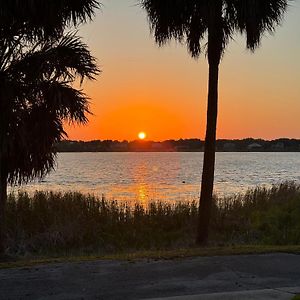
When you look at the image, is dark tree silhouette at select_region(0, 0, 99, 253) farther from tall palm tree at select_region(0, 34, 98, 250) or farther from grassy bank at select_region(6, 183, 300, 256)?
grassy bank at select_region(6, 183, 300, 256)

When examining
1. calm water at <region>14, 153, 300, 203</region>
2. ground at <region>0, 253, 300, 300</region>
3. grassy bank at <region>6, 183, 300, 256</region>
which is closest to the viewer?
ground at <region>0, 253, 300, 300</region>

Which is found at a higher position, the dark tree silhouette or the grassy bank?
the dark tree silhouette

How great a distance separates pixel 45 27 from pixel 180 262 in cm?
532

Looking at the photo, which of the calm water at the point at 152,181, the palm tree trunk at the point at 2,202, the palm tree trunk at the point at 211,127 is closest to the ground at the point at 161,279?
the palm tree trunk at the point at 2,202

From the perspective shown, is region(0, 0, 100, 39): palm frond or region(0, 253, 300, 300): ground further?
region(0, 0, 100, 39): palm frond

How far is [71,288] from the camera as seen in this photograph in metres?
6.74

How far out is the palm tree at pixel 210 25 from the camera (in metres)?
11.1

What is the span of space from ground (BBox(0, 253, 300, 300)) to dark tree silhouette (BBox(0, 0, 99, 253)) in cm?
372

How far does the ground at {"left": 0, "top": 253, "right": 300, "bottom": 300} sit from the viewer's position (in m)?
6.44

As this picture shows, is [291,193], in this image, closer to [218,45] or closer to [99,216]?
[99,216]

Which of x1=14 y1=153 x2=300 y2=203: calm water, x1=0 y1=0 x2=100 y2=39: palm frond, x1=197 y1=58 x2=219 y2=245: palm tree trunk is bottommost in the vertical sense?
x1=14 y1=153 x2=300 y2=203: calm water

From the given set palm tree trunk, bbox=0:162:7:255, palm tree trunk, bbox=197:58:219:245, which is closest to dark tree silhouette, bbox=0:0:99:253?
palm tree trunk, bbox=0:162:7:255

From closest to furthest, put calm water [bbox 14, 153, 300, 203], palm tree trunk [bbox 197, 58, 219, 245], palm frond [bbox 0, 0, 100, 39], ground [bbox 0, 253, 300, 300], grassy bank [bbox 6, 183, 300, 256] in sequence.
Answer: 1. ground [bbox 0, 253, 300, 300]
2. palm frond [bbox 0, 0, 100, 39]
3. palm tree trunk [bbox 197, 58, 219, 245]
4. grassy bank [bbox 6, 183, 300, 256]
5. calm water [bbox 14, 153, 300, 203]

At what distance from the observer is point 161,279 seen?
7.20 meters
